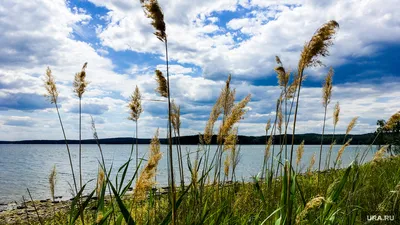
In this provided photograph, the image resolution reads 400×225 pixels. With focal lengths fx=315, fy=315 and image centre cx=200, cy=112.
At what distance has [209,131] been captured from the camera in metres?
3.25

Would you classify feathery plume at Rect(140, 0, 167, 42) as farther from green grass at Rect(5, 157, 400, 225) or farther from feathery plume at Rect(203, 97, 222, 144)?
feathery plume at Rect(203, 97, 222, 144)

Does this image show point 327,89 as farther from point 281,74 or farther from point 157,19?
point 157,19

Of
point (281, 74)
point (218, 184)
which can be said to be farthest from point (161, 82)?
point (218, 184)

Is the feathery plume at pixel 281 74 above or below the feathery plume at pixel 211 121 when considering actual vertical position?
above

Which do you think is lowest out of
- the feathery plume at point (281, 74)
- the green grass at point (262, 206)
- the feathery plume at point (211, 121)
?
the green grass at point (262, 206)

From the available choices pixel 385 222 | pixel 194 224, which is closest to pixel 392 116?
pixel 385 222

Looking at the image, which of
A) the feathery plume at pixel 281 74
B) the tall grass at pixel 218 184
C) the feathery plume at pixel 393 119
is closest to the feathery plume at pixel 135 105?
the tall grass at pixel 218 184

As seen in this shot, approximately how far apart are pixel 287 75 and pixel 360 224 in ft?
5.88

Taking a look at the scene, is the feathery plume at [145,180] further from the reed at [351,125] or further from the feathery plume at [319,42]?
the reed at [351,125]

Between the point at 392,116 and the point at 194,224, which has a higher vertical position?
the point at 392,116

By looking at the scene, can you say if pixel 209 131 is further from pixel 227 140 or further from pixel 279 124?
pixel 279 124

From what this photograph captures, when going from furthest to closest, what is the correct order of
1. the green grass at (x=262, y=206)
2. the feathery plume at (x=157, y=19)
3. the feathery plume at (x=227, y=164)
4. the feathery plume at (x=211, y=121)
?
the feathery plume at (x=227, y=164)
the feathery plume at (x=211, y=121)
the green grass at (x=262, y=206)
the feathery plume at (x=157, y=19)

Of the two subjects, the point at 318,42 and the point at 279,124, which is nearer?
the point at 318,42

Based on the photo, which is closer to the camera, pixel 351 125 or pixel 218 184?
pixel 218 184
